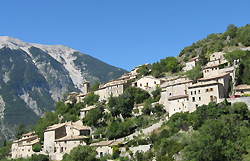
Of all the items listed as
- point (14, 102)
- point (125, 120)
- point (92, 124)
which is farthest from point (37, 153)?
point (14, 102)

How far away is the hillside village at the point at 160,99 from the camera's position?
5400 cm

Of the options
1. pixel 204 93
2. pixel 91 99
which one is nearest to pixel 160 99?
pixel 204 93

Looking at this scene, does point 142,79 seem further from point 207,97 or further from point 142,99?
point 207,97

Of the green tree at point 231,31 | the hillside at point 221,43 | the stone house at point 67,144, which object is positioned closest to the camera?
the stone house at point 67,144

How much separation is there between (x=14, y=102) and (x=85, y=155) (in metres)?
152

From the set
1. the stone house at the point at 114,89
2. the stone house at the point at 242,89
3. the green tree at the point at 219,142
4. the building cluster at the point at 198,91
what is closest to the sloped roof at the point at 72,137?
the stone house at the point at 114,89

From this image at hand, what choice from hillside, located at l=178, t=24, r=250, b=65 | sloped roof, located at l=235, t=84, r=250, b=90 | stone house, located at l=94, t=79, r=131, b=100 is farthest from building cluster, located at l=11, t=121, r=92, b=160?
hillside, located at l=178, t=24, r=250, b=65

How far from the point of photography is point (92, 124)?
68625 mm

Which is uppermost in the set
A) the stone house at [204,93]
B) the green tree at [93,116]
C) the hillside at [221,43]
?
the hillside at [221,43]

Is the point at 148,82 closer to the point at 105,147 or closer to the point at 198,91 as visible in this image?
the point at 198,91

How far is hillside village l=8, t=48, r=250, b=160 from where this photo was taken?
177ft

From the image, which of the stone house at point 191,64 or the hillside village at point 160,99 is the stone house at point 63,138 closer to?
the hillside village at point 160,99

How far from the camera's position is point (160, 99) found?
6462 centimetres

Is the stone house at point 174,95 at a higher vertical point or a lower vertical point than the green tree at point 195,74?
lower
